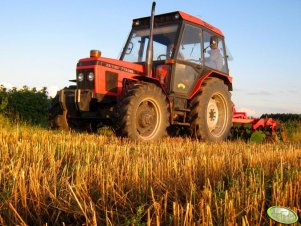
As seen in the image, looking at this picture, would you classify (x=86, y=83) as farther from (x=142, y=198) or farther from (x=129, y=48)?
(x=142, y=198)

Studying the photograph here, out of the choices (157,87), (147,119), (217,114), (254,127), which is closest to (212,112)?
(217,114)

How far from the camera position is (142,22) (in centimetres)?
832

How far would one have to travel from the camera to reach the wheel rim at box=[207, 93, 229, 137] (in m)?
8.50

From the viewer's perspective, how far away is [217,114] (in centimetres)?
872

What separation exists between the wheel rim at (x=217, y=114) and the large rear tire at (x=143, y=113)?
1602mm

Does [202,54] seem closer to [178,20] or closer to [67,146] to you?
[178,20]

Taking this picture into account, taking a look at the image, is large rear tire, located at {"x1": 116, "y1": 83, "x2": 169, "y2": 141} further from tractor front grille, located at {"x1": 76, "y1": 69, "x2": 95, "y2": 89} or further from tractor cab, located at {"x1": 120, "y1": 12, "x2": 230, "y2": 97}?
tractor front grille, located at {"x1": 76, "y1": 69, "x2": 95, "y2": 89}

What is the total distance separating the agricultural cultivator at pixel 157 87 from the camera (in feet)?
→ 22.7

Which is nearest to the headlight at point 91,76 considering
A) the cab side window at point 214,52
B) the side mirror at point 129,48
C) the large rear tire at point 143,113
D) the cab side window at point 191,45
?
the large rear tire at point 143,113

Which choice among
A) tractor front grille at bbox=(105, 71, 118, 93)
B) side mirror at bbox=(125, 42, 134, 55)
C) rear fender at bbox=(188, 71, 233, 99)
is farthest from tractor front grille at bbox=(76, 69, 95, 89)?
rear fender at bbox=(188, 71, 233, 99)

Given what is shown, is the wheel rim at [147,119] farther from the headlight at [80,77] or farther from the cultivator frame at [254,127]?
the cultivator frame at [254,127]

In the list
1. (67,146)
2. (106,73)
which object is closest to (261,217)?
(67,146)

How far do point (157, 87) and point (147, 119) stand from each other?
61 cm

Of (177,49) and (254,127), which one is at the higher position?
(177,49)
